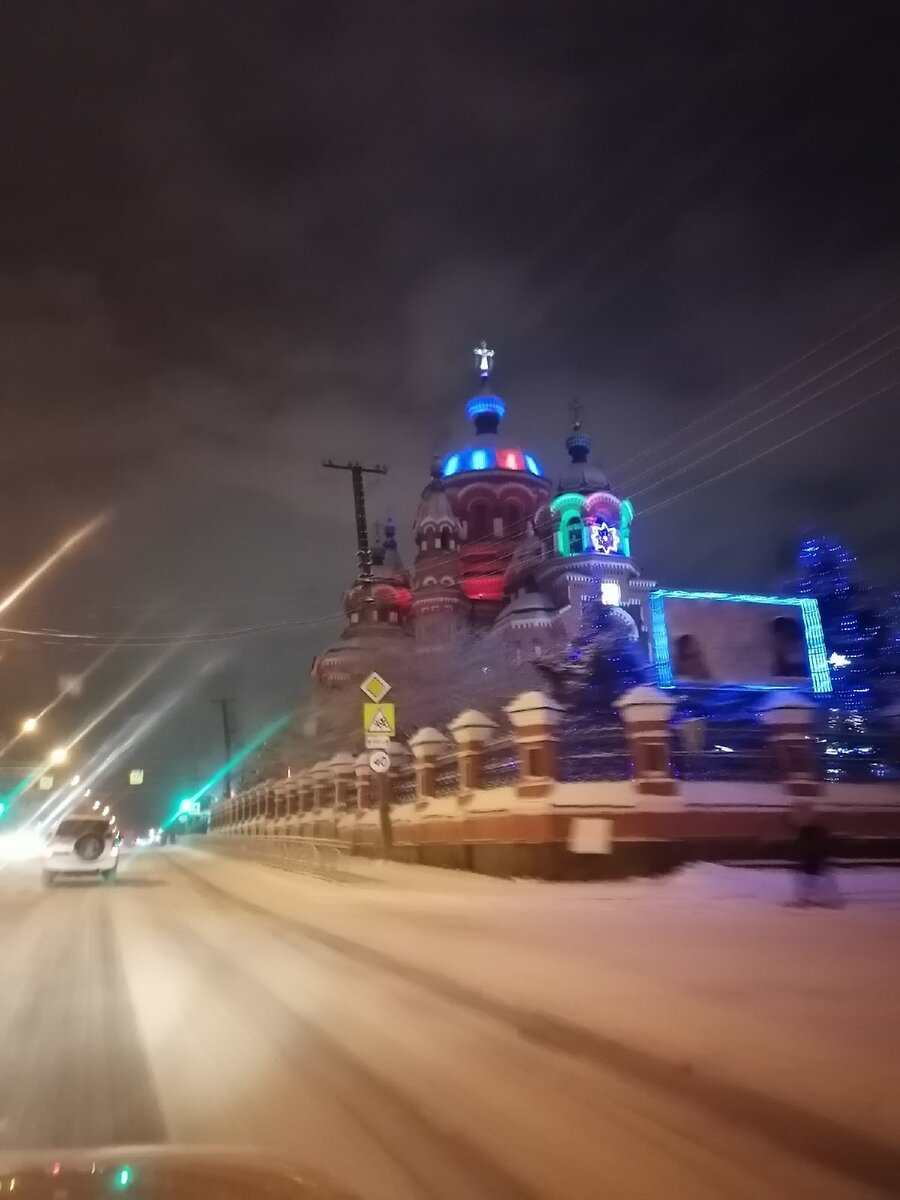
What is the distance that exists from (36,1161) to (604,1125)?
2302mm

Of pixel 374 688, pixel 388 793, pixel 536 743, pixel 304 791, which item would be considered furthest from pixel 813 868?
pixel 304 791

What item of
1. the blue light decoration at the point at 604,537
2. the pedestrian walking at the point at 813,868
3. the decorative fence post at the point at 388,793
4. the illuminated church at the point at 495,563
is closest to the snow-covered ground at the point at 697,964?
the pedestrian walking at the point at 813,868

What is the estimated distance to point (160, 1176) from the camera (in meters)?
3.25

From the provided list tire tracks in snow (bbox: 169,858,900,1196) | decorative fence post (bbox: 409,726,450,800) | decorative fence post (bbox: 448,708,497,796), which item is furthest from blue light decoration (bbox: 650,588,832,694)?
tire tracks in snow (bbox: 169,858,900,1196)

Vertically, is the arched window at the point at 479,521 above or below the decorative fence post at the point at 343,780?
above

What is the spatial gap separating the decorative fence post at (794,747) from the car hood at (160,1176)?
46.9ft

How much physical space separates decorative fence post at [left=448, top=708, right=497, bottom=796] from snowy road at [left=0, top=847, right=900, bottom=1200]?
7.58 m

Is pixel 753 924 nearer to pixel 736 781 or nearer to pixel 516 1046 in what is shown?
pixel 516 1046

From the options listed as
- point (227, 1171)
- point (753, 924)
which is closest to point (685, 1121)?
point (227, 1171)

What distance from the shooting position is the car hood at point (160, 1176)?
3.07m

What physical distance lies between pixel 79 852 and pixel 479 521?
5471 centimetres

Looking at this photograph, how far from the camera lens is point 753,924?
33.2ft

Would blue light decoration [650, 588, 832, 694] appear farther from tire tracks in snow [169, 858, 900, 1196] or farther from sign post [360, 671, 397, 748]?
tire tracks in snow [169, 858, 900, 1196]

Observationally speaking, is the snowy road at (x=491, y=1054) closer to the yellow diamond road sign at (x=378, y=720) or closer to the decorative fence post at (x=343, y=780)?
the yellow diamond road sign at (x=378, y=720)
